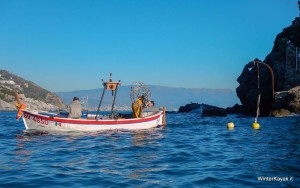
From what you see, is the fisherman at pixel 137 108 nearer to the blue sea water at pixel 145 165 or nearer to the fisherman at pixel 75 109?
the fisherman at pixel 75 109

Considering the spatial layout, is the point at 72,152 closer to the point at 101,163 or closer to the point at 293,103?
the point at 101,163

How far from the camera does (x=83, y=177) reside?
11266 mm

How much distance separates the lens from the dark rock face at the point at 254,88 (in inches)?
3110

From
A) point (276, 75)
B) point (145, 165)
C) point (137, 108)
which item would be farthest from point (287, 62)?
point (145, 165)

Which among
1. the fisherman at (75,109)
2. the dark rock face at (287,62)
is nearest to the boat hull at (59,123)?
the fisherman at (75,109)

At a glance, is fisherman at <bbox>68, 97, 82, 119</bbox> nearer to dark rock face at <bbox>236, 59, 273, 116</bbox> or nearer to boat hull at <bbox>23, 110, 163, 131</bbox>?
boat hull at <bbox>23, 110, 163, 131</bbox>

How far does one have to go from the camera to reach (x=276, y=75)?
261ft

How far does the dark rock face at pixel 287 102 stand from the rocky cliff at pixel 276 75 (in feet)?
19.4

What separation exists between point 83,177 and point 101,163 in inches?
102

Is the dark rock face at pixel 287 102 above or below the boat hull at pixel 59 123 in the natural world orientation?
above

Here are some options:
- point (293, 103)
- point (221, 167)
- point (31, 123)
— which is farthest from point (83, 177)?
point (293, 103)

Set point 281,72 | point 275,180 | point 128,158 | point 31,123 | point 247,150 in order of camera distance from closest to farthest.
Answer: point 275,180 → point 128,158 → point 247,150 → point 31,123 → point 281,72

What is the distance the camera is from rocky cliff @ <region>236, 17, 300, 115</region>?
7569 centimetres

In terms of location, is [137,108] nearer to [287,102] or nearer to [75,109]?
[75,109]
